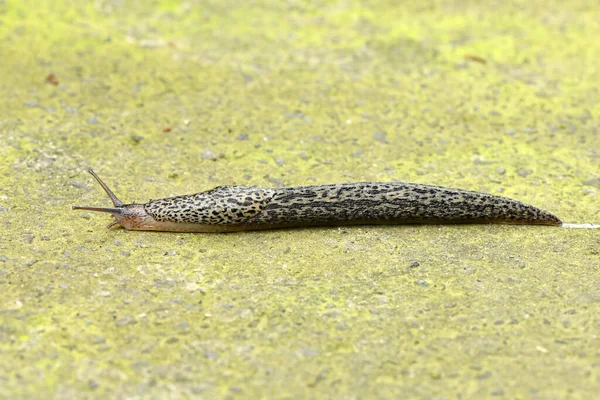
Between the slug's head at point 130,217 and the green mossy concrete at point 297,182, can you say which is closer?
the green mossy concrete at point 297,182

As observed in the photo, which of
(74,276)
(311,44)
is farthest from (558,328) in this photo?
(311,44)

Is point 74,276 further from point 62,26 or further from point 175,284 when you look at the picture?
point 62,26

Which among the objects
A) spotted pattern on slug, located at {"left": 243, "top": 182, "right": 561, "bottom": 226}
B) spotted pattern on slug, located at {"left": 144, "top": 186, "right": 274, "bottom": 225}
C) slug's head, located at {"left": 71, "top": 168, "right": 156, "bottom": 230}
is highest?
spotted pattern on slug, located at {"left": 243, "top": 182, "right": 561, "bottom": 226}

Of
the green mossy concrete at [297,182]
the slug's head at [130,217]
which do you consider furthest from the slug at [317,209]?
the green mossy concrete at [297,182]

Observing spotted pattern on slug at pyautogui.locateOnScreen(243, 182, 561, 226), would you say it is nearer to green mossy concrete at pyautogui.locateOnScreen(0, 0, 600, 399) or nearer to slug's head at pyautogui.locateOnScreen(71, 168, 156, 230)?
green mossy concrete at pyautogui.locateOnScreen(0, 0, 600, 399)

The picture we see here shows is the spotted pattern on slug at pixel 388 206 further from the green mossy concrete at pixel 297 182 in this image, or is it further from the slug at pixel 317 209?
the green mossy concrete at pixel 297 182

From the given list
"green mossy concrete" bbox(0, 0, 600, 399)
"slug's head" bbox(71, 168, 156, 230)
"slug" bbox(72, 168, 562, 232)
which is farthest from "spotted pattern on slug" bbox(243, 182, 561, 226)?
"slug's head" bbox(71, 168, 156, 230)

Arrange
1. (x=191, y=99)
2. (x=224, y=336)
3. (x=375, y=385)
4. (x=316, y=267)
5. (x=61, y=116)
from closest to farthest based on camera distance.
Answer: (x=375, y=385) < (x=224, y=336) < (x=316, y=267) < (x=61, y=116) < (x=191, y=99)
